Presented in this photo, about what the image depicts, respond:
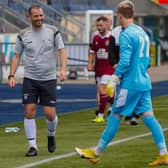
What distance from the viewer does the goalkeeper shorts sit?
11094mm

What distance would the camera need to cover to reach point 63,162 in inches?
461

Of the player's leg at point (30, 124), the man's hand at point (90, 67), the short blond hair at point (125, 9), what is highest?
the short blond hair at point (125, 9)

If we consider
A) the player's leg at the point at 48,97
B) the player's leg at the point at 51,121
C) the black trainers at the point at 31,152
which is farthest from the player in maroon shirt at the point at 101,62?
the black trainers at the point at 31,152

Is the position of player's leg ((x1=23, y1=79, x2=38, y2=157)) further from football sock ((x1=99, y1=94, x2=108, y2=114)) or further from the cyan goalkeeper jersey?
football sock ((x1=99, y1=94, x2=108, y2=114))

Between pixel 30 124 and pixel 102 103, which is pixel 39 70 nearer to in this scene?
pixel 30 124

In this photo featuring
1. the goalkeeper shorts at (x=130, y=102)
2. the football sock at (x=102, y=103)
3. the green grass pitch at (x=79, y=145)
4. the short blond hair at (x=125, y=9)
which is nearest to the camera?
the short blond hair at (x=125, y=9)

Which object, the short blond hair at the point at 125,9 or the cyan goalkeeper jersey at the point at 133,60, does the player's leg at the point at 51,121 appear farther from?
the short blond hair at the point at 125,9

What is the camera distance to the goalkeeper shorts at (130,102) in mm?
11094

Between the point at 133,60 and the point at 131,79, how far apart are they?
0.22m

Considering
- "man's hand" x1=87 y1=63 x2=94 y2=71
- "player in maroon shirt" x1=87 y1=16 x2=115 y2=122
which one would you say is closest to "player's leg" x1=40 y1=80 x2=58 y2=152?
"player in maroon shirt" x1=87 y1=16 x2=115 y2=122

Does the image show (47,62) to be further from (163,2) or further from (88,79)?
(163,2)

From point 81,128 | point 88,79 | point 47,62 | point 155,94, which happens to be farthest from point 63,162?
point 88,79

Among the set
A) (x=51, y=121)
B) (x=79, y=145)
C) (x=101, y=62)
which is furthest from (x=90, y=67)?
(x=51, y=121)

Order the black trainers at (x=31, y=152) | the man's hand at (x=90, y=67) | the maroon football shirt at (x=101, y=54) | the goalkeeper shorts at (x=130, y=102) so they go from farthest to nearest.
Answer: the man's hand at (x=90, y=67) < the maroon football shirt at (x=101, y=54) < the black trainers at (x=31, y=152) < the goalkeeper shorts at (x=130, y=102)
